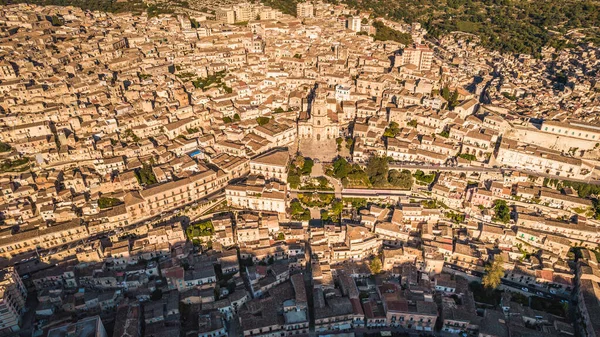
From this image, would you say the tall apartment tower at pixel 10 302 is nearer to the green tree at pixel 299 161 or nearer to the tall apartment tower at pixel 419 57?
the green tree at pixel 299 161

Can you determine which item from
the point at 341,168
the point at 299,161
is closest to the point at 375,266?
the point at 341,168

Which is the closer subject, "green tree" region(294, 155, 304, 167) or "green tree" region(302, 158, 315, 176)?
"green tree" region(302, 158, 315, 176)

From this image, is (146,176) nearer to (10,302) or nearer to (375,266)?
(10,302)

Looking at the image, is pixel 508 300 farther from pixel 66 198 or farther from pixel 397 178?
pixel 66 198

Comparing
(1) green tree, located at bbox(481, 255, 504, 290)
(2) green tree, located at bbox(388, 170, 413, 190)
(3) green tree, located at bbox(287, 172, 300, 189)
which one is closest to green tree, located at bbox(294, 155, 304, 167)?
(3) green tree, located at bbox(287, 172, 300, 189)

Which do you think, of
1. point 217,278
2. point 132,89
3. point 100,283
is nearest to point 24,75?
Answer: point 132,89

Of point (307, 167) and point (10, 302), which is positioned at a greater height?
point (307, 167)

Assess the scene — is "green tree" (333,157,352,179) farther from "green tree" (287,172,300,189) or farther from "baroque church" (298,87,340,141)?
"baroque church" (298,87,340,141)
